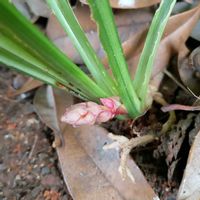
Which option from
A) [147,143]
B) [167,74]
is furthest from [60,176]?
[167,74]

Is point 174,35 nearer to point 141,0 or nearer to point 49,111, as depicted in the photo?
point 141,0

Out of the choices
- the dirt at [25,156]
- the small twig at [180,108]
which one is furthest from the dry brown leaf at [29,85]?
the small twig at [180,108]

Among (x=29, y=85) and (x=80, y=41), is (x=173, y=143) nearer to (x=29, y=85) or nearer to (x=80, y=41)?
(x=80, y=41)

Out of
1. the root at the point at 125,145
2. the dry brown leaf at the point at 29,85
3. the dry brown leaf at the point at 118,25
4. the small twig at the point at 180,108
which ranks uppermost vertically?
the dry brown leaf at the point at 118,25

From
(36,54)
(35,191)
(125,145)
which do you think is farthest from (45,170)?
(36,54)

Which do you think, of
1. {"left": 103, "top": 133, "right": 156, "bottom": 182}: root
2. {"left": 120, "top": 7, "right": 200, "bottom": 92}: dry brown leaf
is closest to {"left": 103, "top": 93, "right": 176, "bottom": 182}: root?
{"left": 103, "top": 133, "right": 156, "bottom": 182}: root

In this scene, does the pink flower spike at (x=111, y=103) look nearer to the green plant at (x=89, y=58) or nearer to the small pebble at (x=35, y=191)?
the green plant at (x=89, y=58)

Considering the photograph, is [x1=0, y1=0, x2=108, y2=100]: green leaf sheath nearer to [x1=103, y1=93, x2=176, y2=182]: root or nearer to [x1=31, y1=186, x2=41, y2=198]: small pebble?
[x1=103, y1=93, x2=176, y2=182]: root
